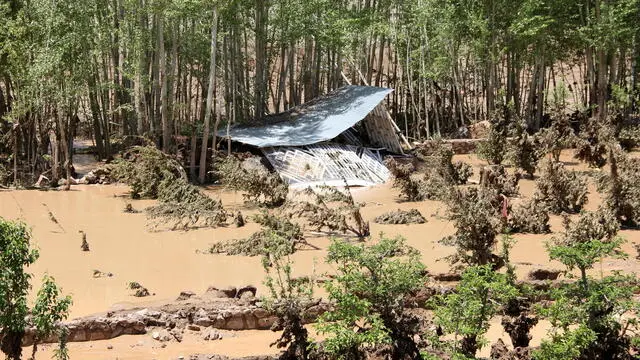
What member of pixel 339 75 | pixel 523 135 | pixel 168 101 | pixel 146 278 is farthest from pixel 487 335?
pixel 339 75

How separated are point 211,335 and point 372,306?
1.87 metres

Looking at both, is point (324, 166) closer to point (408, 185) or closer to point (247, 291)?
point (408, 185)

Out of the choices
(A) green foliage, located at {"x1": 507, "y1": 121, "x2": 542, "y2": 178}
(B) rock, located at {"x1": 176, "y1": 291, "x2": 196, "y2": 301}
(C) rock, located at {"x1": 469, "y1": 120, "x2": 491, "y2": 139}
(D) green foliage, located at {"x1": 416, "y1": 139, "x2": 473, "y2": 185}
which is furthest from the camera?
(C) rock, located at {"x1": 469, "y1": 120, "x2": 491, "y2": 139}

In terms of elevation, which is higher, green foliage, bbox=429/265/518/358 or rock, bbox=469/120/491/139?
green foliage, bbox=429/265/518/358

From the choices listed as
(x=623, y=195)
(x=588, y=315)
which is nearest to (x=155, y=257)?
(x=588, y=315)

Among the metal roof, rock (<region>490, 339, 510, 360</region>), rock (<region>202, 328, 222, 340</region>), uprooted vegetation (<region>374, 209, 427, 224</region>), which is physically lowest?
uprooted vegetation (<region>374, 209, 427, 224</region>)

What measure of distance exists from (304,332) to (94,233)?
6900 mm

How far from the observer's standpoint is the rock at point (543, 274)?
10164 millimetres

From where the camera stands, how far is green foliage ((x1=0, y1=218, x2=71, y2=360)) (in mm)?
6848

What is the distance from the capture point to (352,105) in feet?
68.7

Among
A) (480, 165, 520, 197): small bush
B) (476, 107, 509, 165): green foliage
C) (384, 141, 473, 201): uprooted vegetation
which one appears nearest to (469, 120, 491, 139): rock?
(476, 107, 509, 165): green foliage

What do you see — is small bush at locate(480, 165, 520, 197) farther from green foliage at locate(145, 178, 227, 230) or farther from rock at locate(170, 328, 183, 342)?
rock at locate(170, 328, 183, 342)

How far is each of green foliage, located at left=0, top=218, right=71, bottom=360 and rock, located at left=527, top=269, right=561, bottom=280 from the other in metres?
5.31

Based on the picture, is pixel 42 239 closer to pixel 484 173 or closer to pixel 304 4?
pixel 484 173
